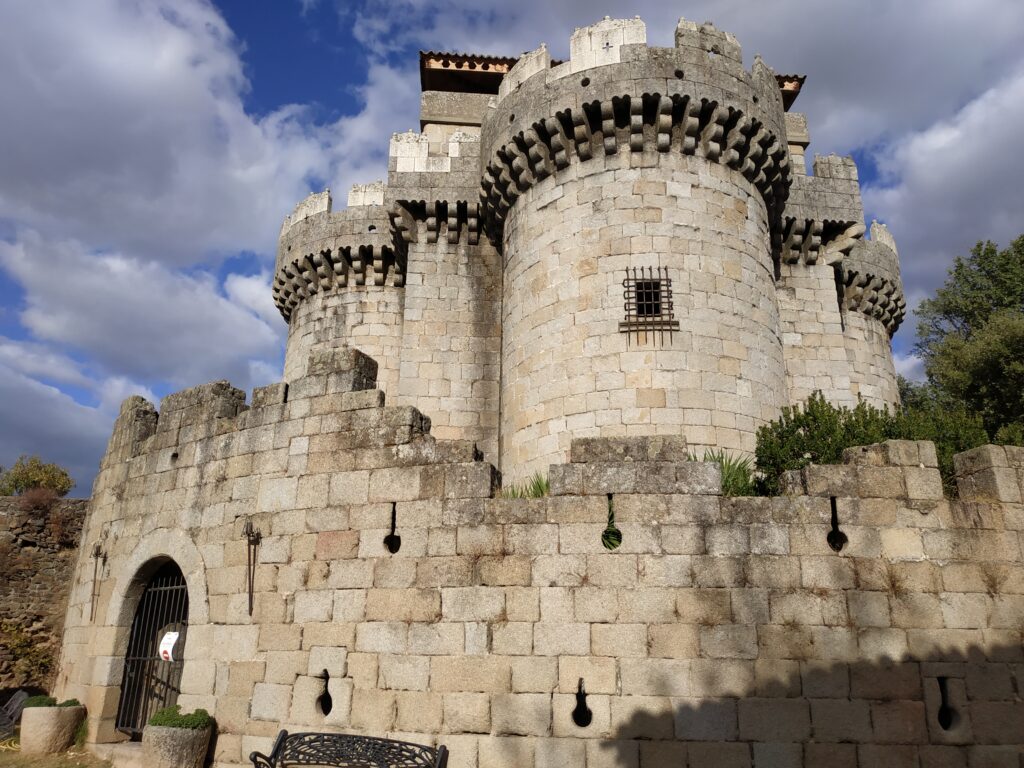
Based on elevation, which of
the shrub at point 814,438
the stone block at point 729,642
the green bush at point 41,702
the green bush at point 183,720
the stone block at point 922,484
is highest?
the shrub at point 814,438

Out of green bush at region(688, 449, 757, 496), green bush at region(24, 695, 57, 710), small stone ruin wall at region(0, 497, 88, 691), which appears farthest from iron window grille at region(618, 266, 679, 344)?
small stone ruin wall at region(0, 497, 88, 691)

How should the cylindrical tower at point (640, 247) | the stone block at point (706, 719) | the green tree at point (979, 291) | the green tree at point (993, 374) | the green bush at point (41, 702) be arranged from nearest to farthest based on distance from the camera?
the stone block at point (706, 719), the green bush at point (41, 702), the cylindrical tower at point (640, 247), the green tree at point (993, 374), the green tree at point (979, 291)

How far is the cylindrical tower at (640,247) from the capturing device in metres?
10.2

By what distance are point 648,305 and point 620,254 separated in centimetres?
89

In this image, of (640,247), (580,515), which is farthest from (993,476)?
(640,247)

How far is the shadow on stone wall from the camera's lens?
6410mm

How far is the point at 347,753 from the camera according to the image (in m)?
7.01

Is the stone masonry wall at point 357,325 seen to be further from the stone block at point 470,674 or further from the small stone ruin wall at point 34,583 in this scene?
the stone block at point 470,674

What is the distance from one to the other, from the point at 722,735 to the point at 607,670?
1.11 m

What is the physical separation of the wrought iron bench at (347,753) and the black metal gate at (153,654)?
2756mm

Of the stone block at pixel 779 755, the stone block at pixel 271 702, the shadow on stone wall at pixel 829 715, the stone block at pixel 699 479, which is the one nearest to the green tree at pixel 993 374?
the shadow on stone wall at pixel 829 715

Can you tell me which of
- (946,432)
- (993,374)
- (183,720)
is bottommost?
(183,720)

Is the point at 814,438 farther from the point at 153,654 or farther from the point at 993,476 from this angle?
the point at 153,654

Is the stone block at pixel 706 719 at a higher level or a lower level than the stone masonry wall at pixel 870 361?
lower
